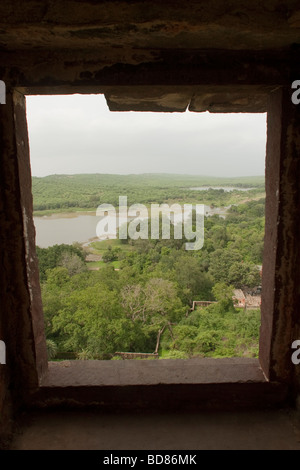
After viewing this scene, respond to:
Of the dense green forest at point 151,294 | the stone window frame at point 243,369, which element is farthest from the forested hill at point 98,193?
the stone window frame at point 243,369

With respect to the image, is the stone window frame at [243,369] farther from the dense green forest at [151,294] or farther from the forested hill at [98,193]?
the forested hill at [98,193]

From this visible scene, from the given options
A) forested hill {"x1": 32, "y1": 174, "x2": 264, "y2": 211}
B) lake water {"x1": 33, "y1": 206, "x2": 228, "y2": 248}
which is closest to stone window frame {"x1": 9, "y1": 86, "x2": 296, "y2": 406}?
forested hill {"x1": 32, "y1": 174, "x2": 264, "y2": 211}

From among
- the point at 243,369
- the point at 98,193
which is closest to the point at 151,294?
the point at 98,193

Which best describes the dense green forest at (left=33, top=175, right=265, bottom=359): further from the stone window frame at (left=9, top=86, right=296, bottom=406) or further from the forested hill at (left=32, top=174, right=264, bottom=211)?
the stone window frame at (left=9, top=86, right=296, bottom=406)

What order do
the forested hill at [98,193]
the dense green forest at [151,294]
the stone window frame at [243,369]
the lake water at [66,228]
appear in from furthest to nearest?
the lake water at [66,228] < the forested hill at [98,193] < the dense green forest at [151,294] < the stone window frame at [243,369]

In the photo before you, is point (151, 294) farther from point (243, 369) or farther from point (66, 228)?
point (243, 369)

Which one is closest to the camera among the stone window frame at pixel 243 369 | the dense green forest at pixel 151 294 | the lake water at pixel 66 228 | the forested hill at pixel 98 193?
the stone window frame at pixel 243 369

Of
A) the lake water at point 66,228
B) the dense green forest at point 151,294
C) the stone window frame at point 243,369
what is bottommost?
the dense green forest at point 151,294
